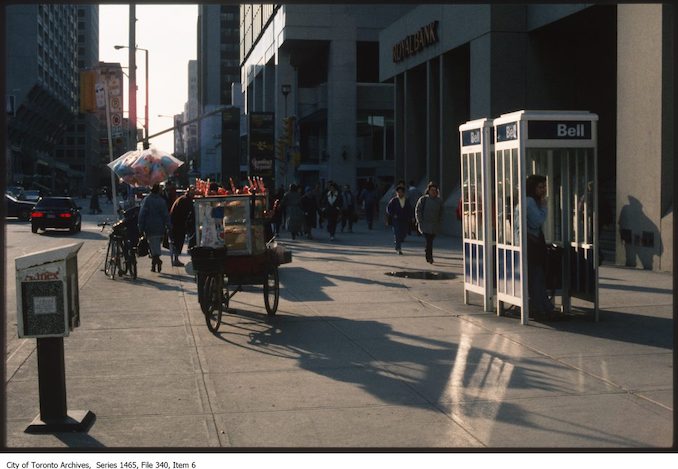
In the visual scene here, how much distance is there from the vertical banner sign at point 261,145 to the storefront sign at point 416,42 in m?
6.31

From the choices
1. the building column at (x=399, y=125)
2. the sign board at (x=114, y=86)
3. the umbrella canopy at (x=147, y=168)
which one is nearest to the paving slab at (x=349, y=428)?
the umbrella canopy at (x=147, y=168)

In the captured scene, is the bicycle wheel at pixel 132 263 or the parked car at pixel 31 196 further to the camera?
the parked car at pixel 31 196

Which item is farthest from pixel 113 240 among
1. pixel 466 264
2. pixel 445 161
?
pixel 445 161

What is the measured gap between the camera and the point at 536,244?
11.7 meters

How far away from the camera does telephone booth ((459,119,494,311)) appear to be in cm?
1241

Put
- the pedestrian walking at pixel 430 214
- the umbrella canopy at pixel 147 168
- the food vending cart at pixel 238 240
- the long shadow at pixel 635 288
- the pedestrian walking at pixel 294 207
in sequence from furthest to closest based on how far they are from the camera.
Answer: the pedestrian walking at pixel 294 207 → the umbrella canopy at pixel 147 168 → the pedestrian walking at pixel 430 214 → the long shadow at pixel 635 288 → the food vending cart at pixel 238 240

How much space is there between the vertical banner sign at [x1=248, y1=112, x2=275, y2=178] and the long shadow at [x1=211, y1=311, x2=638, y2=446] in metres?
28.3

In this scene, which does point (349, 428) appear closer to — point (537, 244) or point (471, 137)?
point (537, 244)

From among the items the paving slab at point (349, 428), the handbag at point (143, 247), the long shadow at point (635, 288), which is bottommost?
the paving slab at point (349, 428)

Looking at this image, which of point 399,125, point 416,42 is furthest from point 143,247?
point 399,125

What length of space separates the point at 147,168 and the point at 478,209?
38.9ft

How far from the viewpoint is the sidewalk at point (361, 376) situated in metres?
6.36

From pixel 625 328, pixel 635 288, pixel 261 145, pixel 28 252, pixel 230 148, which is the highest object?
pixel 261 145

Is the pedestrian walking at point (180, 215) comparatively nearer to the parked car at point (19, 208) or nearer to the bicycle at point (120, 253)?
the bicycle at point (120, 253)
